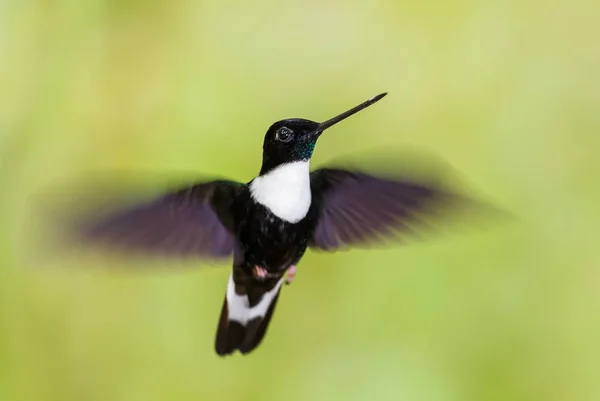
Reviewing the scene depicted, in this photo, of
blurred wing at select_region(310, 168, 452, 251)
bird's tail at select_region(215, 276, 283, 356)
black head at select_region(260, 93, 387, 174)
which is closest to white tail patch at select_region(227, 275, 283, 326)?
bird's tail at select_region(215, 276, 283, 356)

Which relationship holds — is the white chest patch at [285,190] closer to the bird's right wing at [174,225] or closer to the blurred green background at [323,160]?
the bird's right wing at [174,225]

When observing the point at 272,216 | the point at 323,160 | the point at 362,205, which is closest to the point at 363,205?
the point at 362,205

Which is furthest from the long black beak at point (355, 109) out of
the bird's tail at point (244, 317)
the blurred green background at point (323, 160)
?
the blurred green background at point (323, 160)

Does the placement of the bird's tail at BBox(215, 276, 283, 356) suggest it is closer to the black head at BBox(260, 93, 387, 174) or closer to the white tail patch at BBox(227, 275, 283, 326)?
the white tail patch at BBox(227, 275, 283, 326)

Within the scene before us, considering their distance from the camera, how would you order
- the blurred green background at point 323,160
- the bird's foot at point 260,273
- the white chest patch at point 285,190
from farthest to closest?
the blurred green background at point 323,160
the bird's foot at point 260,273
the white chest patch at point 285,190

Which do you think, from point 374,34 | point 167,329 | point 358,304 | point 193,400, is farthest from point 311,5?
point 193,400

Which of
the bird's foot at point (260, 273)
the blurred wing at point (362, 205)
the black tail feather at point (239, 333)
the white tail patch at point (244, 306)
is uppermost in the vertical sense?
the blurred wing at point (362, 205)

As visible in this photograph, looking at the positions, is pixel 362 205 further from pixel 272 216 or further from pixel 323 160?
pixel 323 160
